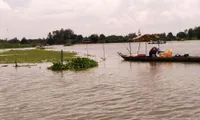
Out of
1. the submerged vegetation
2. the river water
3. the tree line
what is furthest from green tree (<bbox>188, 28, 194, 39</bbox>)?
the river water

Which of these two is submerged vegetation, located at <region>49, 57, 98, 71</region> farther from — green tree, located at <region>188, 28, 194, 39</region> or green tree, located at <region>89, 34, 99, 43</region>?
green tree, located at <region>89, 34, 99, 43</region>

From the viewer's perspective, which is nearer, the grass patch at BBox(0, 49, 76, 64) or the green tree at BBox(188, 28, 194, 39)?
the grass patch at BBox(0, 49, 76, 64)

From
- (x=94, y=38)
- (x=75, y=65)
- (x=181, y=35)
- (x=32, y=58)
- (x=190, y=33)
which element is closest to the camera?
(x=75, y=65)

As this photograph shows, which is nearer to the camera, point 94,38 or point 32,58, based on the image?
point 32,58

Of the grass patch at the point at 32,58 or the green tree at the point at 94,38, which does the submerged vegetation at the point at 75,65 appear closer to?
the grass patch at the point at 32,58

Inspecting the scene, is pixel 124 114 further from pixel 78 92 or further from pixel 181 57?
pixel 181 57

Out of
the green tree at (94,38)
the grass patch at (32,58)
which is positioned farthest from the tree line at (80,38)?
the grass patch at (32,58)

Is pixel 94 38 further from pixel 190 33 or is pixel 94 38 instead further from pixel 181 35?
pixel 190 33

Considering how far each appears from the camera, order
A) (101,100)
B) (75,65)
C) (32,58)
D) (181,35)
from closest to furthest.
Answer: (101,100) → (75,65) → (32,58) → (181,35)

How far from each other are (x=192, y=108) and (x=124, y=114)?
2.26 metres

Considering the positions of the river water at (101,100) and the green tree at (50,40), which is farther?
the green tree at (50,40)

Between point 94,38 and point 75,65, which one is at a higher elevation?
point 94,38

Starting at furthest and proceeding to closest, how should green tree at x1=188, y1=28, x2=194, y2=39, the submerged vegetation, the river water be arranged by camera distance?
green tree at x1=188, y1=28, x2=194, y2=39
the submerged vegetation
the river water

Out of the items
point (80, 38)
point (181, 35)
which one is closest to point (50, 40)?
point (80, 38)
